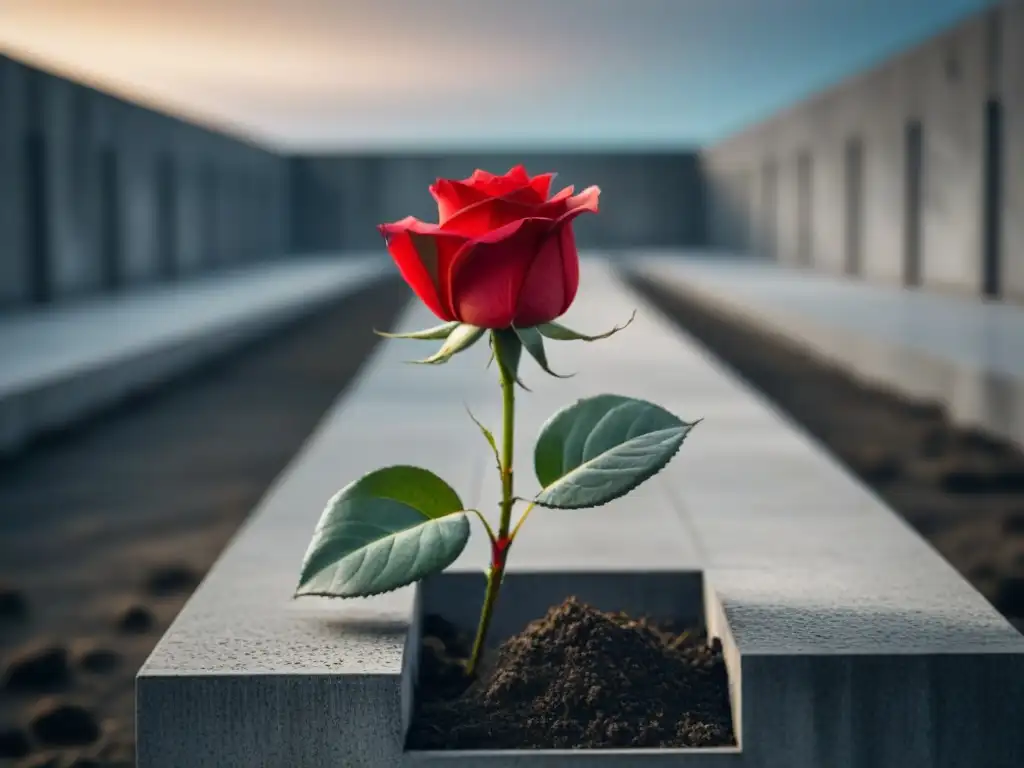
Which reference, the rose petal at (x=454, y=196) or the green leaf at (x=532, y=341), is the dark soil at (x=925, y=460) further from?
the rose petal at (x=454, y=196)

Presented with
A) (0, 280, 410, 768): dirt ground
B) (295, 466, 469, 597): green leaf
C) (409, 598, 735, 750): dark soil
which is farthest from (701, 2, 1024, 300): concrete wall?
(295, 466, 469, 597): green leaf

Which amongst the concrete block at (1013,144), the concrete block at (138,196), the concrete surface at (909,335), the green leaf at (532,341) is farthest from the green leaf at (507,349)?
the concrete block at (138,196)

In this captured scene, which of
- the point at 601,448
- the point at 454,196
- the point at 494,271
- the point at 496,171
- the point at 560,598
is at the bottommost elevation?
the point at 560,598

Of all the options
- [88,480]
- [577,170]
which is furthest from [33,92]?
[577,170]

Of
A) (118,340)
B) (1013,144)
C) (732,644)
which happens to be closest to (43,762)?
(732,644)

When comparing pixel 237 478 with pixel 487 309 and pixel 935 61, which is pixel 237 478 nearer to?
pixel 487 309

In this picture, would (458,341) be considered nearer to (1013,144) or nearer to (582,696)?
(582,696)
